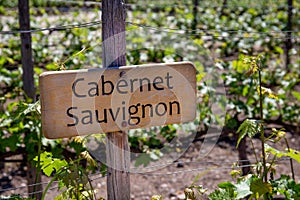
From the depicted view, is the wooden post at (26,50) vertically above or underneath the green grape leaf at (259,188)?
above

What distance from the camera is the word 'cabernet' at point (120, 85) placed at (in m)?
1.98

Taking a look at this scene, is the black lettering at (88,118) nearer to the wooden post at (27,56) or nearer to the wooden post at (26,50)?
the wooden post at (27,56)

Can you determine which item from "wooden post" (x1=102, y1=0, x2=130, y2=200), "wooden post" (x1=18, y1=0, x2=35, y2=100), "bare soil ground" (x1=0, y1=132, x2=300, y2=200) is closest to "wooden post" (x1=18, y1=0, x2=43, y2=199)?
"wooden post" (x1=18, y1=0, x2=35, y2=100)

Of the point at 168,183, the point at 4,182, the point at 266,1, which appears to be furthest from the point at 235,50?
the point at 266,1

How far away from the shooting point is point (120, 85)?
2.04 m

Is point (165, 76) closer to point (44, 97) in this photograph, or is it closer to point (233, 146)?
point (44, 97)

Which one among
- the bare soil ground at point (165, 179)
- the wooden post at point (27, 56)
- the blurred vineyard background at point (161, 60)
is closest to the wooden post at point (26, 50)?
the wooden post at point (27, 56)

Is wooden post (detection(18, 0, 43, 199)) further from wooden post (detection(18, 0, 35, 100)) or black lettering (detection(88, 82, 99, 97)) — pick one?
black lettering (detection(88, 82, 99, 97))

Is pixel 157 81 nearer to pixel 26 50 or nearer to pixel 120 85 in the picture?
pixel 120 85

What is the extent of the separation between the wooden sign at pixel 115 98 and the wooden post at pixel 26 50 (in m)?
1.64

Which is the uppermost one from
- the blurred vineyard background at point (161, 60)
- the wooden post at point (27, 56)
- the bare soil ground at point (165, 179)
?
the wooden post at point (27, 56)

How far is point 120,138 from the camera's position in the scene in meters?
2.13

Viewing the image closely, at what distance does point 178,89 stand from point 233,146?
269 centimetres

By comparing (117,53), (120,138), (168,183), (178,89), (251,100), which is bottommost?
(168,183)
